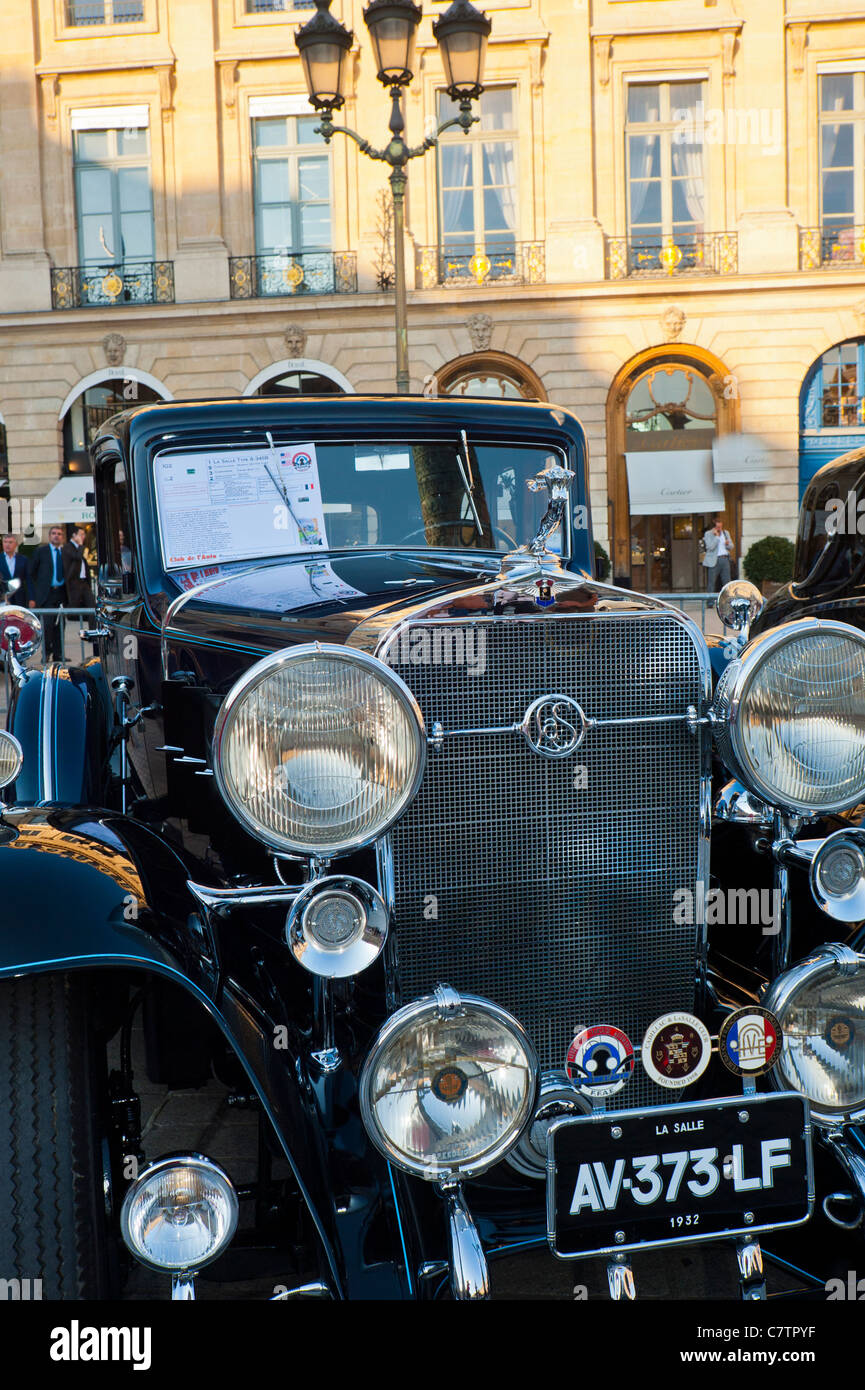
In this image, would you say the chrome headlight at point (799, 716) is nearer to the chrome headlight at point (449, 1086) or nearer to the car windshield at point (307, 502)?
the chrome headlight at point (449, 1086)

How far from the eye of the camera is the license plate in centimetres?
193

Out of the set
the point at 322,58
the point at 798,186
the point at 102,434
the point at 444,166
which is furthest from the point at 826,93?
the point at 102,434

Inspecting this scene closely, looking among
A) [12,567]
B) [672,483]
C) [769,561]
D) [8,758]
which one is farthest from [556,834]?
[672,483]

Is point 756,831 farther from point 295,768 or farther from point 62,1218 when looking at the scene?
point 62,1218

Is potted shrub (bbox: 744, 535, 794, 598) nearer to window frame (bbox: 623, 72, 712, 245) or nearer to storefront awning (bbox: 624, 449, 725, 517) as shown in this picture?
storefront awning (bbox: 624, 449, 725, 517)

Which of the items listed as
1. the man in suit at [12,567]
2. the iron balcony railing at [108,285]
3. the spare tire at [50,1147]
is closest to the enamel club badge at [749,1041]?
the spare tire at [50,1147]

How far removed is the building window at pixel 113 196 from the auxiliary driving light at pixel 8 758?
21638 mm

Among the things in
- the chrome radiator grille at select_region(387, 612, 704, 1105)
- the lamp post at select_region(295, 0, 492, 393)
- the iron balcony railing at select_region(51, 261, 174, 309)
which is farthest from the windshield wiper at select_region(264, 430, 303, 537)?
the iron balcony railing at select_region(51, 261, 174, 309)

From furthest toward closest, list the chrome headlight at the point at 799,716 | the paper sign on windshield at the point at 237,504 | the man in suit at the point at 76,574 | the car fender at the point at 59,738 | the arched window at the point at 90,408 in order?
the arched window at the point at 90,408, the man in suit at the point at 76,574, the car fender at the point at 59,738, the paper sign on windshield at the point at 237,504, the chrome headlight at the point at 799,716

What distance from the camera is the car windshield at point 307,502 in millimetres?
3389

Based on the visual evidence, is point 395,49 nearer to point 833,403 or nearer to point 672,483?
point 672,483

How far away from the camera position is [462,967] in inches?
88.3

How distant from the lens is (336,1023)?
2.28 m

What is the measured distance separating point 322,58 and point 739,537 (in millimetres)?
14307
